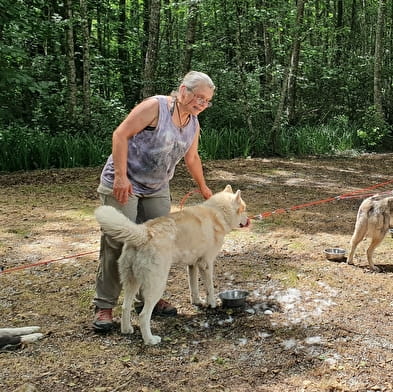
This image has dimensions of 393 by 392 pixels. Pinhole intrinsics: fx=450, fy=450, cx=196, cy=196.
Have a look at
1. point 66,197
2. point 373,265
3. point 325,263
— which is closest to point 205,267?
point 325,263

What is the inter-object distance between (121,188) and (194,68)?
11579 mm

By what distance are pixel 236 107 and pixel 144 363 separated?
11.5 metres

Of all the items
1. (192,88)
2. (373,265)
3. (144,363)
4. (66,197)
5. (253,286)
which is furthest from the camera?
(66,197)

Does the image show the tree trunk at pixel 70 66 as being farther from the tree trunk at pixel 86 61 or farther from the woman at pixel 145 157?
the woman at pixel 145 157

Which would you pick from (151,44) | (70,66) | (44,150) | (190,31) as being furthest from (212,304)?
(190,31)

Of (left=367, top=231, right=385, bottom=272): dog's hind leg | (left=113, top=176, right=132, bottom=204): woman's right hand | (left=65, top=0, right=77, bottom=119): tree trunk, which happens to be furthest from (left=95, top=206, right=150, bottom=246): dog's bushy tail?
(left=65, top=0, right=77, bottom=119): tree trunk

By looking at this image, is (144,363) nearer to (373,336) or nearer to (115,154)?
(115,154)

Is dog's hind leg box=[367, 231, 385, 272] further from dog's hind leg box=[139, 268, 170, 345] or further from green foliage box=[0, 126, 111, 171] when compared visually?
green foliage box=[0, 126, 111, 171]

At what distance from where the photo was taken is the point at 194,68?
45.8 feet

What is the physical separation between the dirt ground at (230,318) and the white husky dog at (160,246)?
0.92 feet

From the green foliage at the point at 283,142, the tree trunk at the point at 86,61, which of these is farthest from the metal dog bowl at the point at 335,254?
the tree trunk at the point at 86,61

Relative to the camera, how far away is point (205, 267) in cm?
369

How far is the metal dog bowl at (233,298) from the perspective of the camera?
12.0 ft

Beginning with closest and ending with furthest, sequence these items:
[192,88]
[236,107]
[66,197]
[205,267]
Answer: [192,88], [205,267], [66,197], [236,107]
